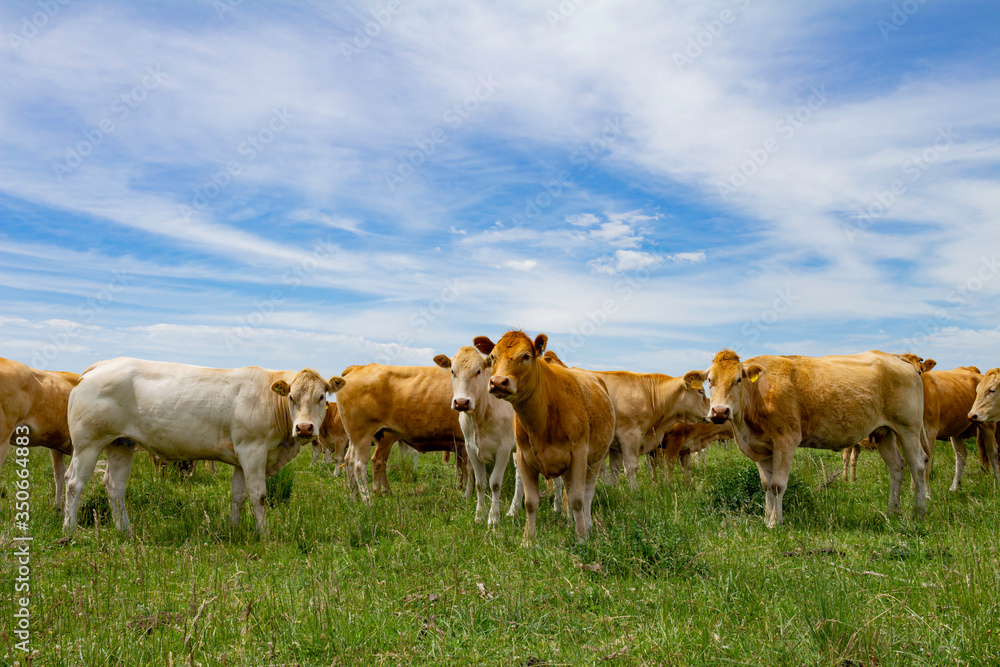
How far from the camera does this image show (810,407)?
9602 millimetres

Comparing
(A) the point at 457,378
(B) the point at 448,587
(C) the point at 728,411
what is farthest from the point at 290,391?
(C) the point at 728,411

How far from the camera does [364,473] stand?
11938 mm

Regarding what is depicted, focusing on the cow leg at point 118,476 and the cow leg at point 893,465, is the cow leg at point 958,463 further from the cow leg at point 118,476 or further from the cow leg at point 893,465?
the cow leg at point 118,476

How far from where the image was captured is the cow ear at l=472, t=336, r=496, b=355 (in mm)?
8250

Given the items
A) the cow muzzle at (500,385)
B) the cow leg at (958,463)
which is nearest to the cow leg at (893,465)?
the cow leg at (958,463)

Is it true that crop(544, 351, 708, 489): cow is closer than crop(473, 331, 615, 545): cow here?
No

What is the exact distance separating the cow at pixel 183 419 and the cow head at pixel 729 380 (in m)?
5.50

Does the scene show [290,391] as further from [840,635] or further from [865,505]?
[865,505]

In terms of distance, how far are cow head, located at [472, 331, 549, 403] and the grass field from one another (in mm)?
1689

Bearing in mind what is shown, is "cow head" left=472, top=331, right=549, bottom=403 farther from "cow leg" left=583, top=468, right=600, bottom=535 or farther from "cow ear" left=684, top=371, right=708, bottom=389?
"cow ear" left=684, top=371, right=708, bottom=389

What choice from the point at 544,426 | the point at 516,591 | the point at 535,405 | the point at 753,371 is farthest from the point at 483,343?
the point at 753,371

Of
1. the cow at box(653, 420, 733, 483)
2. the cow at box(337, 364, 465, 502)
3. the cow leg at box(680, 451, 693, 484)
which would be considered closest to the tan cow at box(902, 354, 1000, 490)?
the cow at box(653, 420, 733, 483)

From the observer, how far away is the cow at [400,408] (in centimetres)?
1274

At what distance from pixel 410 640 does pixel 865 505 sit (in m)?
7.97
